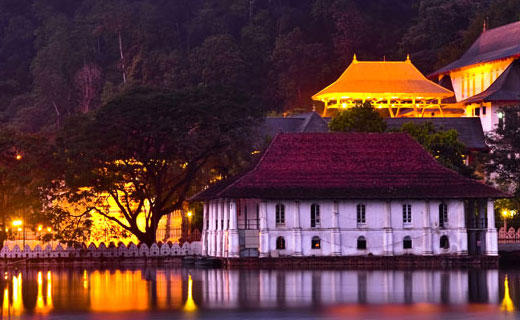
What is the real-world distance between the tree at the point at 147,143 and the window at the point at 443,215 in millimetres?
14683

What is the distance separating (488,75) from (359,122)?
30.9 m

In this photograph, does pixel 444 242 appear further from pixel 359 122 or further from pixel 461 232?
pixel 359 122

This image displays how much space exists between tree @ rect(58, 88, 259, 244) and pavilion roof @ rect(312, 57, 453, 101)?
29578 millimetres

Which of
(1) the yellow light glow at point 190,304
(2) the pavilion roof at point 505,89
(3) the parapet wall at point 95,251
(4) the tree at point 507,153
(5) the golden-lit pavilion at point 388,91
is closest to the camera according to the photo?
(1) the yellow light glow at point 190,304

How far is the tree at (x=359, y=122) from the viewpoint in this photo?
96.4 metres

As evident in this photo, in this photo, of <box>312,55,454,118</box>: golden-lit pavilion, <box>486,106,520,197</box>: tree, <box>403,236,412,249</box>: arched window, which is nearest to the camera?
<box>403,236,412,249</box>: arched window

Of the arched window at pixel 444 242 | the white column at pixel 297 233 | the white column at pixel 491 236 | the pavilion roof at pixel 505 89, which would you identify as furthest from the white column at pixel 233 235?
the pavilion roof at pixel 505 89

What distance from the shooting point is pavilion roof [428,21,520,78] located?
124 metres

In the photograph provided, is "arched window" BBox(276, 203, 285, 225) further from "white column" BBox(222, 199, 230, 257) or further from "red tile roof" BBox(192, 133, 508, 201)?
"white column" BBox(222, 199, 230, 257)

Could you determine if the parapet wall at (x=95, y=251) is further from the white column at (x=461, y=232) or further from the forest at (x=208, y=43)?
the forest at (x=208, y=43)

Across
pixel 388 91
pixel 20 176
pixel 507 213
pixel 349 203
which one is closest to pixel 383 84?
pixel 388 91

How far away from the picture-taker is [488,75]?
4916 inches

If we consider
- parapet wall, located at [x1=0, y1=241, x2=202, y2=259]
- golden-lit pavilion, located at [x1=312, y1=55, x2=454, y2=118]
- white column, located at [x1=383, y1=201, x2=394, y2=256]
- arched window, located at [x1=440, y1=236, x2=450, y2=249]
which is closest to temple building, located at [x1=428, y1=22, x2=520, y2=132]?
golden-lit pavilion, located at [x1=312, y1=55, x2=454, y2=118]

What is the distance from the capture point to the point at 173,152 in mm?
90875
